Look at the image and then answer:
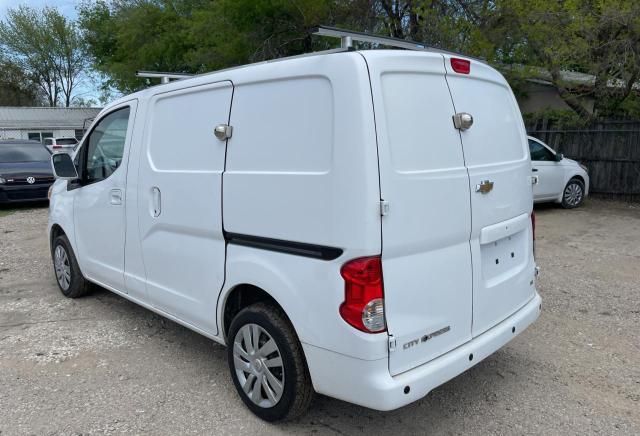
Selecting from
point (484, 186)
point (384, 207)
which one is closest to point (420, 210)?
point (384, 207)

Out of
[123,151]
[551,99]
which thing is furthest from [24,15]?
[123,151]

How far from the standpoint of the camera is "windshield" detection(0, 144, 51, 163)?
Result: 13.2 m

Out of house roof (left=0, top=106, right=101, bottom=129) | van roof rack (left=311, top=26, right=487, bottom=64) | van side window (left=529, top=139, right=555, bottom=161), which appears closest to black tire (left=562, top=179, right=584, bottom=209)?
van side window (left=529, top=139, right=555, bottom=161)

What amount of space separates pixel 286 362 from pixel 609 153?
12149 millimetres

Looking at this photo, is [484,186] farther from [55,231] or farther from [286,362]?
[55,231]

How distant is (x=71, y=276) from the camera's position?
550 centimetres

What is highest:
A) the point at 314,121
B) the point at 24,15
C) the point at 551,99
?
the point at 24,15

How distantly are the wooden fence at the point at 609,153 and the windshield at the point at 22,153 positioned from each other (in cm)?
1326

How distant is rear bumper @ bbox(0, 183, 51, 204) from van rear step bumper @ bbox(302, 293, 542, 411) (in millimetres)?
11882

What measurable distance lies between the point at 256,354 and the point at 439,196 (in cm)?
144

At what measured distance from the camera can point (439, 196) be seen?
2.86 metres

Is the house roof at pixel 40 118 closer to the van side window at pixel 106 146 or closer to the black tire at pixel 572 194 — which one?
the black tire at pixel 572 194

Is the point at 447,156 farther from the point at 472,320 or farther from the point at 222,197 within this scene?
the point at 222,197

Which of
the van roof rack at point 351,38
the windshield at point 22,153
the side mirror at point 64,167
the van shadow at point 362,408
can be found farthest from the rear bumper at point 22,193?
the van roof rack at point 351,38
